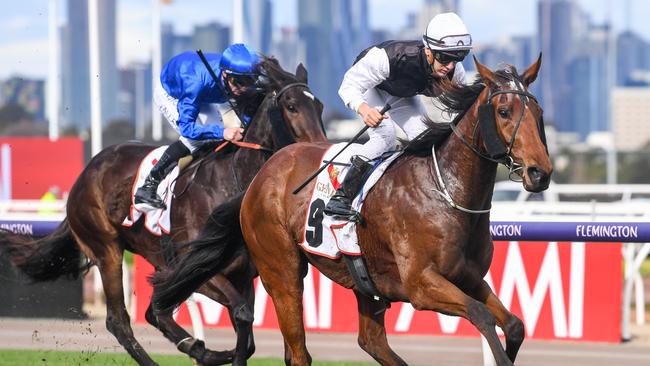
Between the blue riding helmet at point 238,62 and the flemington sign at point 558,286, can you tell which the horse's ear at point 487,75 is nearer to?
the blue riding helmet at point 238,62

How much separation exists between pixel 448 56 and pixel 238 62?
1951 mm

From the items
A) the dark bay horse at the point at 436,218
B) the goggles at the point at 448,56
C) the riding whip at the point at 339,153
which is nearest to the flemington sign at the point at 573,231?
the dark bay horse at the point at 436,218

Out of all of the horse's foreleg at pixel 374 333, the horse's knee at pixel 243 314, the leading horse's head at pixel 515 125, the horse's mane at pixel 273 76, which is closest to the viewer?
the leading horse's head at pixel 515 125

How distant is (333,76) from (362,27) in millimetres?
22825

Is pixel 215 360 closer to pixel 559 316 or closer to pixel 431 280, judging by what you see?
pixel 431 280

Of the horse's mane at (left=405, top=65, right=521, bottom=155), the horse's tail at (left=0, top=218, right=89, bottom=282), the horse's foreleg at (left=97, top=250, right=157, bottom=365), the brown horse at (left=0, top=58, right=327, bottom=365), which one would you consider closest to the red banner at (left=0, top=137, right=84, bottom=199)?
the horse's tail at (left=0, top=218, right=89, bottom=282)

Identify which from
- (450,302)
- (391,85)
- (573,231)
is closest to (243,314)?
(391,85)

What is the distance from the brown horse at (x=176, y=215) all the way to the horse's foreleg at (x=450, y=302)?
61.1 inches

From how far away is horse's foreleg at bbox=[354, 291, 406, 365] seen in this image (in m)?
6.43

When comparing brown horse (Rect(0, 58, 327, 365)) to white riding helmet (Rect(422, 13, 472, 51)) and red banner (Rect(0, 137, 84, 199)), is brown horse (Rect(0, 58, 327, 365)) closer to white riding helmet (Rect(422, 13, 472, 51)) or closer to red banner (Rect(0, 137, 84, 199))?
white riding helmet (Rect(422, 13, 472, 51))

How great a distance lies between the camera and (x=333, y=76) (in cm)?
11381

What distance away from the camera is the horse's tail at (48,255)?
888 cm

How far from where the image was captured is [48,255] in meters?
8.87

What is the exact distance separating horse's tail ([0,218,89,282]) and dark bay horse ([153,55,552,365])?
105 inches
